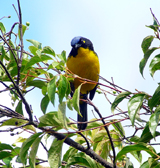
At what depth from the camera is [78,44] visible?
13.0ft

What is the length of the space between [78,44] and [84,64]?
416 millimetres

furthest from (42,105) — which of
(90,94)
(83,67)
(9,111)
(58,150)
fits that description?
(90,94)

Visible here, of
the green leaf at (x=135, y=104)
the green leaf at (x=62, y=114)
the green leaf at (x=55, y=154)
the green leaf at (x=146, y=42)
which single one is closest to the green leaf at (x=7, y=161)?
the green leaf at (x=55, y=154)

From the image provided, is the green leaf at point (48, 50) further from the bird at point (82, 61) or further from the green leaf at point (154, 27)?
the bird at point (82, 61)

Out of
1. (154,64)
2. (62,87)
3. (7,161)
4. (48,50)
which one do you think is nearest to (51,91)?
(62,87)

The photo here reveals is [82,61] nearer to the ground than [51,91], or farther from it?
farther from it

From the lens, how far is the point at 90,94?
4.73 metres

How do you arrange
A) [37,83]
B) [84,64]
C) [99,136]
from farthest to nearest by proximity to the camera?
[84,64]
[99,136]
[37,83]

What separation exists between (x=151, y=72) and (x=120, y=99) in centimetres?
30

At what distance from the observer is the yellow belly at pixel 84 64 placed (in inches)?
144

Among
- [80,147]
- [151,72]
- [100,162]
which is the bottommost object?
[100,162]

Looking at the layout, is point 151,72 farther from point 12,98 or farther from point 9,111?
point 12,98

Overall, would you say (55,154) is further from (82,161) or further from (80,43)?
(80,43)

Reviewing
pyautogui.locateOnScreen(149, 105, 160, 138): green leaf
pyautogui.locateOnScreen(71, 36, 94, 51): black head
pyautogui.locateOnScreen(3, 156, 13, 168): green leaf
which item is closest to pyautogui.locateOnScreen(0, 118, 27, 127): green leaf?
pyautogui.locateOnScreen(3, 156, 13, 168): green leaf
